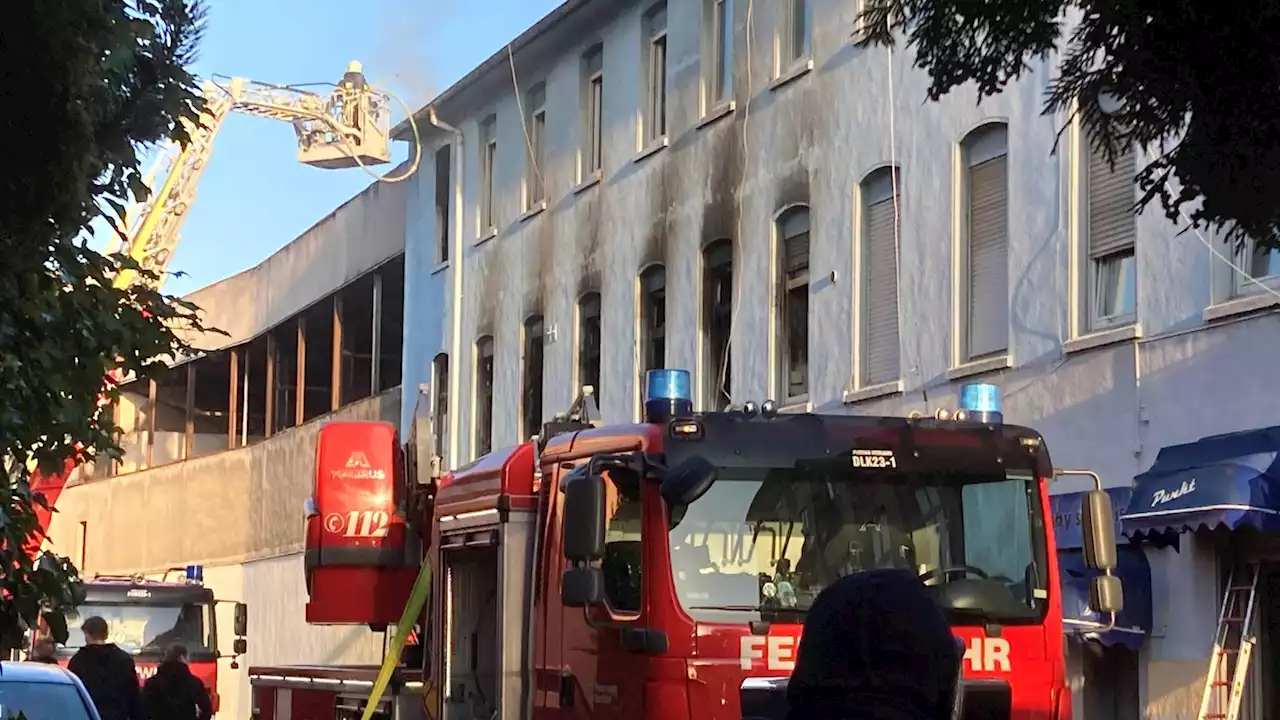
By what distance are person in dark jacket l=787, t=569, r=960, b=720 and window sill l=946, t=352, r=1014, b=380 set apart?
13.1 meters

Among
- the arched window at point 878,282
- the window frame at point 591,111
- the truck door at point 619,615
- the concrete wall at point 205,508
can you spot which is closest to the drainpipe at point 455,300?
the concrete wall at point 205,508

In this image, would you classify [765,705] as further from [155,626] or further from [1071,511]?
[155,626]

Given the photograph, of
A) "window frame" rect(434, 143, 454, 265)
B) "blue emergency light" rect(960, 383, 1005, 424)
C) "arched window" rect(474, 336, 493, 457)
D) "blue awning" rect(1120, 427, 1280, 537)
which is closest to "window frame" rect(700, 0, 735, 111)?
"arched window" rect(474, 336, 493, 457)

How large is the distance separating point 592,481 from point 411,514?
11.8 ft

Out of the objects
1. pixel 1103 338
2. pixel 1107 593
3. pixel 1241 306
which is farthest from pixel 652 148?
pixel 1107 593

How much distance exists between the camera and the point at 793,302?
20.8 m

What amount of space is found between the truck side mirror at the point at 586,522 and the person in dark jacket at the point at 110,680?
5523 mm

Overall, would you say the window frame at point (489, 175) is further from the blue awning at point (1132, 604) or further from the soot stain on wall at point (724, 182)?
the blue awning at point (1132, 604)

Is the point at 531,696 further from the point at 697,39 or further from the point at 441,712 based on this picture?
the point at 697,39

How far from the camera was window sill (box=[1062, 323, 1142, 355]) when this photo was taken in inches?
592

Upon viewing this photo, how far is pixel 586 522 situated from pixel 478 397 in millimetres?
21188

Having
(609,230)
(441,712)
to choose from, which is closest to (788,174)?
(609,230)

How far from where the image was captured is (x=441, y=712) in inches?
420

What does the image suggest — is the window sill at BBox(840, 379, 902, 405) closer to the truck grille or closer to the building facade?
the building facade
